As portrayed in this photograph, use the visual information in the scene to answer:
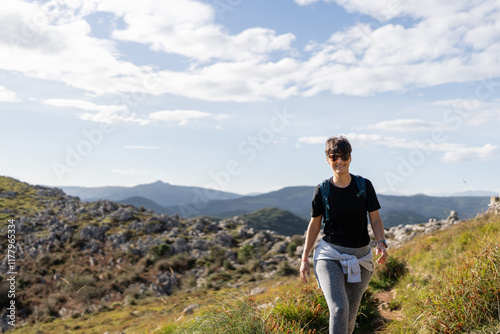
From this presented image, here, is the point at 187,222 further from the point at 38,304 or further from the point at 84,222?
the point at 38,304

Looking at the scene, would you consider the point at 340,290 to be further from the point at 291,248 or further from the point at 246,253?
the point at 246,253

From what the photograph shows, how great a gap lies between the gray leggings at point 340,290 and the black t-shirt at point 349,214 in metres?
0.10

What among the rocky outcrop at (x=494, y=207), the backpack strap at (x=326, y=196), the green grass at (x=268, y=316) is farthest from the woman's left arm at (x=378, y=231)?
the rocky outcrop at (x=494, y=207)

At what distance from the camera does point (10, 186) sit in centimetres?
7306

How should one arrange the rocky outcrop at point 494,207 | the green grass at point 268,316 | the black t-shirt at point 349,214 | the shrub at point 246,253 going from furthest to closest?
1. the shrub at point 246,253
2. the rocky outcrop at point 494,207
3. the green grass at point 268,316
4. the black t-shirt at point 349,214

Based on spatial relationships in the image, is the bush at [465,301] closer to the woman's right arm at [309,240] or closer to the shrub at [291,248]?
the woman's right arm at [309,240]

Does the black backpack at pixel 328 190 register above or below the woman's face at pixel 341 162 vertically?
below

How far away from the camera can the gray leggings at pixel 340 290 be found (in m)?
3.46

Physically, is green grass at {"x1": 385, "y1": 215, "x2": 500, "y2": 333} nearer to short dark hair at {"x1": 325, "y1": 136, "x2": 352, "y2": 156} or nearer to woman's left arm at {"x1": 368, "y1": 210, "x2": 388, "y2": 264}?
woman's left arm at {"x1": 368, "y1": 210, "x2": 388, "y2": 264}

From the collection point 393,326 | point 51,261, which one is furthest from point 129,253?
point 393,326

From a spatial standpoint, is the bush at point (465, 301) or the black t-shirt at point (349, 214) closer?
the black t-shirt at point (349, 214)

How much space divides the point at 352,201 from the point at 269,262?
27904 millimetres

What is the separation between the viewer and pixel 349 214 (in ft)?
12.4

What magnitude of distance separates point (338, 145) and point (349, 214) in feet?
2.48
